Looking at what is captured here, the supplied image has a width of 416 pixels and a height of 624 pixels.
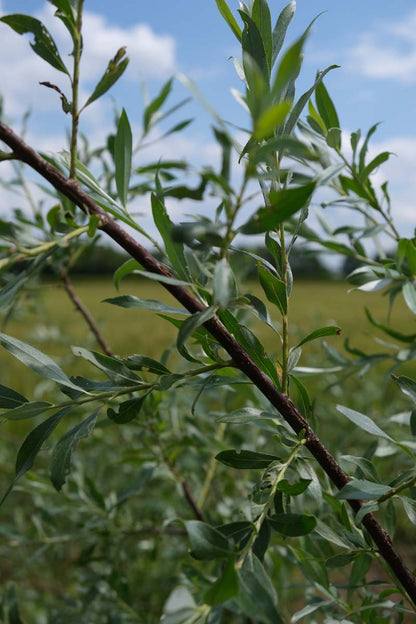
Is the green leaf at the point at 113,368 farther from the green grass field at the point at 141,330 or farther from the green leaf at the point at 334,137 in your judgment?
the green grass field at the point at 141,330

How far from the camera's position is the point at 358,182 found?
443mm

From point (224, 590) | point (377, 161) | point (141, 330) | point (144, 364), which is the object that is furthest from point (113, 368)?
point (141, 330)

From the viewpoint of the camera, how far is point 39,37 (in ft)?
0.92

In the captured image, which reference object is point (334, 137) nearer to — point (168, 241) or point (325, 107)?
point (325, 107)

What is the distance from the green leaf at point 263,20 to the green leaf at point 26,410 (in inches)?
7.5

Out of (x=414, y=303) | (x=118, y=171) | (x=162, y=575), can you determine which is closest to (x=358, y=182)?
(x=414, y=303)

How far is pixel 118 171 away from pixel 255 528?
0.57ft

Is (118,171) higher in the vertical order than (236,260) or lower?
higher

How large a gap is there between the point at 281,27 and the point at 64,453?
226 millimetres

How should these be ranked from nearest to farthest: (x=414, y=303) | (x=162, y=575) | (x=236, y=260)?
(x=414, y=303) < (x=236, y=260) < (x=162, y=575)

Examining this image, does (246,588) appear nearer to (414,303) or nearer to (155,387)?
(155,387)

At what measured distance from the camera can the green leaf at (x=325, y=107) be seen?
403 mm

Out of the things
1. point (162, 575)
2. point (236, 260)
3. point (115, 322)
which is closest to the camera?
point (236, 260)

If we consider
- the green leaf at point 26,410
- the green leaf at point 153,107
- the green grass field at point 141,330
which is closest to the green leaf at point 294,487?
the green leaf at point 26,410
